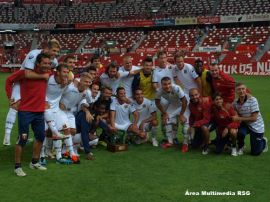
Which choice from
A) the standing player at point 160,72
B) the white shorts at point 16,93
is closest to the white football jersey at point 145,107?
the standing player at point 160,72

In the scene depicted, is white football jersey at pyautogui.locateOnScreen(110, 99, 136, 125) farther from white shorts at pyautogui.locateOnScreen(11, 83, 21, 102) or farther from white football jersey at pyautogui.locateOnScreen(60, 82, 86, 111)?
white shorts at pyautogui.locateOnScreen(11, 83, 21, 102)

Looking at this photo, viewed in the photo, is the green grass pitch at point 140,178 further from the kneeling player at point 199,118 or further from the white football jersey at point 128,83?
the white football jersey at point 128,83

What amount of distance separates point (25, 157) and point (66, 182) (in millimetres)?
1886

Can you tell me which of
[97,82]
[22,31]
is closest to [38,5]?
[22,31]

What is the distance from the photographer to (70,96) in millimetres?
7699

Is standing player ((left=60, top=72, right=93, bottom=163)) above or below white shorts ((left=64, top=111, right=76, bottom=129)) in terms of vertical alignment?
above

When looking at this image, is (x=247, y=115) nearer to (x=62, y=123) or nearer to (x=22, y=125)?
(x=62, y=123)

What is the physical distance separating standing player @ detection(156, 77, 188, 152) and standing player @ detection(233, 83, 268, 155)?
3.71 feet

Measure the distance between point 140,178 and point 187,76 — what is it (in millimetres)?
3161

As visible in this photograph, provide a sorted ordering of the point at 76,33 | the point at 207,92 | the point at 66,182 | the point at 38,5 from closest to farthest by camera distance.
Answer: the point at 66,182, the point at 207,92, the point at 76,33, the point at 38,5

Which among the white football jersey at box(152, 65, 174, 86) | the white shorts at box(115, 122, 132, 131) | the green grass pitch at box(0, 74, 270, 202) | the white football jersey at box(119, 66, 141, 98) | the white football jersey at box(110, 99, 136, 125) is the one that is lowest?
the green grass pitch at box(0, 74, 270, 202)

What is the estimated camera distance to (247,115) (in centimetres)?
781

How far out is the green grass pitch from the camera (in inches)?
218

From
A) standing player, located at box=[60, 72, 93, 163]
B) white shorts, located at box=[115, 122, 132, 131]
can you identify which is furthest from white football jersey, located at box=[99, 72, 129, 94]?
standing player, located at box=[60, 72, 93, 163]
